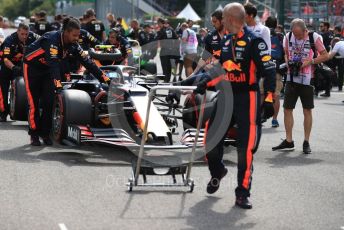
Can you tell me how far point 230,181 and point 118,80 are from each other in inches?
107

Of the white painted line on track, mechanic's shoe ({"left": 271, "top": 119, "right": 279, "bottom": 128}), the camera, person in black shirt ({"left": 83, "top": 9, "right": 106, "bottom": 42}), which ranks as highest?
person in black shirt ({"left": 83, "top": 9, "right": 106, "bottom": 42})

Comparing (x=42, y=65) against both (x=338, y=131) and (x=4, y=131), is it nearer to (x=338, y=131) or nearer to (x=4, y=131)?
(x=4, y=131)

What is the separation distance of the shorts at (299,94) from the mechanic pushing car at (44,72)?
239cm

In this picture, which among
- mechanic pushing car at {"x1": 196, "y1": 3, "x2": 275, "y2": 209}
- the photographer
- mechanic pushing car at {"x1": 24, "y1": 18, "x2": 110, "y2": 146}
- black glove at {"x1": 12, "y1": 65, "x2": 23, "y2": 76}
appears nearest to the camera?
mechanic pushing car at {"x1": 196, "y1": 3, "x2": 275, "y2": 209}

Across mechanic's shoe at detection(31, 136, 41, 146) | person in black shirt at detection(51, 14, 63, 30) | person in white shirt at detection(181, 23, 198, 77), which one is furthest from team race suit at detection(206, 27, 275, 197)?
person in white shirt at detection(181, 23, 198, 77)

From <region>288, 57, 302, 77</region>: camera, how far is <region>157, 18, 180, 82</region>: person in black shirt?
35.1ft

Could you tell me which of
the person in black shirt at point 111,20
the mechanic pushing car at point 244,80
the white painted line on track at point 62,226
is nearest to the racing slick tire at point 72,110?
the mechanic pushing car at point 244,80

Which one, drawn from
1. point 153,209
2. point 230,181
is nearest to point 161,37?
point 230,181

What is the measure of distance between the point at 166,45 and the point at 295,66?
12.4m

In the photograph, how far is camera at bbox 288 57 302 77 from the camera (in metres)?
10.7

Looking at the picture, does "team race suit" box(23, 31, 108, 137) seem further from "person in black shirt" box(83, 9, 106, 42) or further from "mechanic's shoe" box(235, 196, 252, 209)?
"person in black shirt" box(83, 9, 106, 42)

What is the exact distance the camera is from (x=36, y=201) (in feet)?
23.8

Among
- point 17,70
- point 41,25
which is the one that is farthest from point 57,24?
point 17,70

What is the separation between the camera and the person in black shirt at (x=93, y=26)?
757 inches
